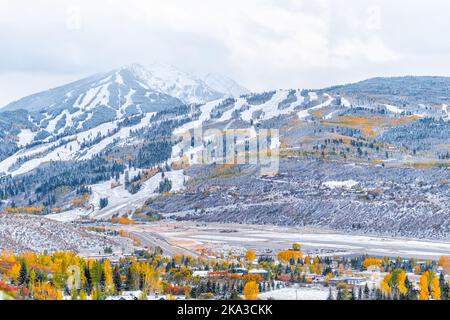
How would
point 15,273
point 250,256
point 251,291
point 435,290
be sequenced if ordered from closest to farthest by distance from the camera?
point 251,291 → point 15,273 → point 435,290 → point 250,256

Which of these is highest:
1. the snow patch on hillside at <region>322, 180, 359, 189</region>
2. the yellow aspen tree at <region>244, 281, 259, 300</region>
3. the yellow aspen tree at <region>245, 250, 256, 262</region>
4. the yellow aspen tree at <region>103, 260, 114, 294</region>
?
the snow patch on hillside at <region>322, 180, 359, 189</region>

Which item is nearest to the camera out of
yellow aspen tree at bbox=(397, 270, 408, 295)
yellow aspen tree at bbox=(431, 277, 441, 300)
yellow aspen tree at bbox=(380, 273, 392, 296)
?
yellow aspen tree at bbox=(397, 270, 408, 295)

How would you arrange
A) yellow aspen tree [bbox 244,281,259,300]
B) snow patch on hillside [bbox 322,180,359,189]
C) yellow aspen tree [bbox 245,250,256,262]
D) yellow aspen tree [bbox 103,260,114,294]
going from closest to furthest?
yellow aspen tree [bbox 244,281,259,300] → yellow aspen tree [bbox 103,260,114,294] → yellow aspen tree [bbox 245,250,256,262] → snow patch on hillside [bbox 322,180,359,189]

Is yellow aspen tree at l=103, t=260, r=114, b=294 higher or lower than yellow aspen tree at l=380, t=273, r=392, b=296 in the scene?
higher

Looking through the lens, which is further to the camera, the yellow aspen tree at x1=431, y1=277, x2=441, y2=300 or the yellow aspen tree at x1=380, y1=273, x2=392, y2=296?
the yellow aspen tree at x1=431, y1=277, x2=441, y2=300

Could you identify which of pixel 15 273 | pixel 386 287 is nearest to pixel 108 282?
pixel 15 273

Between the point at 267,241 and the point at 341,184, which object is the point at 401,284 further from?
the point at 341,184

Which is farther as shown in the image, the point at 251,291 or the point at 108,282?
the point at 108,282

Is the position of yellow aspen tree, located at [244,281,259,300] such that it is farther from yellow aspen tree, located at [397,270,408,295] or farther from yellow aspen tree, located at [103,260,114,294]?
yellow aspen tree, located at [397,270,408,295]

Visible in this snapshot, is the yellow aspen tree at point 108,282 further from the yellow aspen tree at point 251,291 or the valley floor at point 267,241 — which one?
the valley floor at point 267,241

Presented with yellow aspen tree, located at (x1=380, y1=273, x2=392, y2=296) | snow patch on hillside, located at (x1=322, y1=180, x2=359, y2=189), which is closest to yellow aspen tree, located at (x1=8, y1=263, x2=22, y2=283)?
yellow aspen tree, located at (x1=380, y1=273, x2=392, y2=296)
